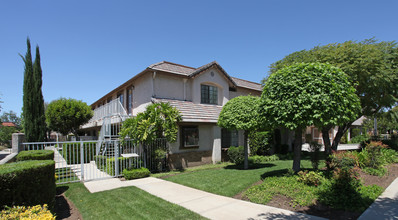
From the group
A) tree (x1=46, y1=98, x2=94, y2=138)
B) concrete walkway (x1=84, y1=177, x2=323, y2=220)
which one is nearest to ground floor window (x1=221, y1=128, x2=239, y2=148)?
concrete walkway (x1=84, y1=177, x2=323, y2=220)

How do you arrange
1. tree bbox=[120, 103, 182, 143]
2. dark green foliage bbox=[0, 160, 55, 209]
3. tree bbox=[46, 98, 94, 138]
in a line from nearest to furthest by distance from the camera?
1. dark green foliage bbox=[0, 160, 55, 209]
2. tree bbox=[120, 103, 182, 143]
3. tree bbox=[46, 98, 94, 138]

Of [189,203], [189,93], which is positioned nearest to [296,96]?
[189,203]

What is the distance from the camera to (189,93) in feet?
A: 50.1

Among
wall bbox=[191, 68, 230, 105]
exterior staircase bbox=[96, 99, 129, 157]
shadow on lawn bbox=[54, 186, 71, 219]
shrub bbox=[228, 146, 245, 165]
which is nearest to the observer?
shadow on lawn bbox=[54, 186, 71, 219]

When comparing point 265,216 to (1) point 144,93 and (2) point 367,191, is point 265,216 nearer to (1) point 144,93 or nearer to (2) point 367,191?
(2) point 367,191

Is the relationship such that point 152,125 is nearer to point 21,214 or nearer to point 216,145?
point 216,145

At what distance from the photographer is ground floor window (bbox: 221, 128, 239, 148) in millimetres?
15766

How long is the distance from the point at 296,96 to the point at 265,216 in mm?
3923

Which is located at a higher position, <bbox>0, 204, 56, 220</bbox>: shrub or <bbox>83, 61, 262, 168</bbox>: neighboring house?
<bbox>83, 61, 262, 168</bbox>: neighboring house

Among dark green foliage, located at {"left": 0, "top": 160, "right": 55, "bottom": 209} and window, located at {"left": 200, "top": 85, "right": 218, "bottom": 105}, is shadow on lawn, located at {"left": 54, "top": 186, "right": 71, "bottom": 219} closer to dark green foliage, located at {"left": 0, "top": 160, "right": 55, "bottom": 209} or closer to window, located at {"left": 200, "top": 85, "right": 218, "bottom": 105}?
dark green foliage, located at {"left": 0, "top": 160, "right": 55, "bottom": 209}

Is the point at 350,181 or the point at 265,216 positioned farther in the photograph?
the point at 350,181

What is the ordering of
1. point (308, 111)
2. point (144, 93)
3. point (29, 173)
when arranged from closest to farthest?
point (29, 173)
point (308, 111)
point (144, 93)

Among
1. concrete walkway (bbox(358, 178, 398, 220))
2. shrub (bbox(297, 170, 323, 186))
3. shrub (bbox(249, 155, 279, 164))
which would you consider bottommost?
shrub (bbox(249, 155, 279, 164))

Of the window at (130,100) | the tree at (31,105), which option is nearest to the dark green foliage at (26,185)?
the tree at (31,105)
